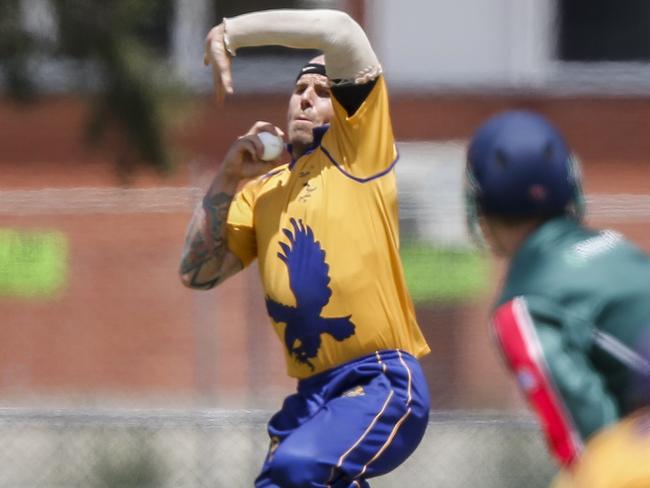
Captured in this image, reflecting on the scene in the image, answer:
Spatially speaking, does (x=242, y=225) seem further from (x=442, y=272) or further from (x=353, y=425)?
(x=442, y=272)

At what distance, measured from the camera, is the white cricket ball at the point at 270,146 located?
479 centimetres

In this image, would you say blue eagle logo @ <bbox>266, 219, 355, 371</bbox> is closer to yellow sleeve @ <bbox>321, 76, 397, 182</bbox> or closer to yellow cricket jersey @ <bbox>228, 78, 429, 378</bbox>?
yellow cricket jersey @ <bbox>228, 78, 429, 378</bbox>

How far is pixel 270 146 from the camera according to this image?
479cm

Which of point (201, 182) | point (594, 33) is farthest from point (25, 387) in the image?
point (594, 33)

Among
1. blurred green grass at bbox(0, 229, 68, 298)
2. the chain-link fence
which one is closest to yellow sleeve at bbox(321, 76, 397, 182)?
the chain-link fence

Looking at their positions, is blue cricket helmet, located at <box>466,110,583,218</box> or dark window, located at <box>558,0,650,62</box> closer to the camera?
blue cricket helmet, located at <box>466,110,583,218</box>

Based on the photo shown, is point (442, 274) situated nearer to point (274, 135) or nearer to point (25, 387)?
point (25, 387)

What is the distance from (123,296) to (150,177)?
1326 mm

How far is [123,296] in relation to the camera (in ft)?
27.6

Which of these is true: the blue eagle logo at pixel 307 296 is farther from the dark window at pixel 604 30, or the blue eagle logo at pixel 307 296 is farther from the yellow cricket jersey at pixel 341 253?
the dark window at pixel 604 30

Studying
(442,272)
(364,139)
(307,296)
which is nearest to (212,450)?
(442,272)

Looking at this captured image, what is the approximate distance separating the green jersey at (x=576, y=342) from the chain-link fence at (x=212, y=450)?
5.21 meters

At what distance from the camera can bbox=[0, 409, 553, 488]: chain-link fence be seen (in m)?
8.10

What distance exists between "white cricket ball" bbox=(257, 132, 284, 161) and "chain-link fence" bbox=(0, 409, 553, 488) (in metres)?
3.45
